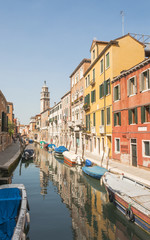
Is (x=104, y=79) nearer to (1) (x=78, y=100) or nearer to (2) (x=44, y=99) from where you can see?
(1) (x=78, y=100)

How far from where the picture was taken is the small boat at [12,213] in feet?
20.7

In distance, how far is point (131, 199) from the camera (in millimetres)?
8320

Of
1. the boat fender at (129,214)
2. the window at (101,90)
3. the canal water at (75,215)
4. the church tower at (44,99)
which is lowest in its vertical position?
the canal water at (75,215)

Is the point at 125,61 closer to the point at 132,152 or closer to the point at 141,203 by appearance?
the point at 132,152

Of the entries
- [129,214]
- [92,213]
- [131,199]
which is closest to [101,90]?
[92,213]

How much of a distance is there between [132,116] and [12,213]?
41.2 ft

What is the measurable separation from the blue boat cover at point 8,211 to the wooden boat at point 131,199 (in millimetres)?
4632

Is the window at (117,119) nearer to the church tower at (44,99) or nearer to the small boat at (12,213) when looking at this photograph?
the small boat at (12,213)

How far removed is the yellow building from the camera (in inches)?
779

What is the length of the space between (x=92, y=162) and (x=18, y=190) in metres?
11.2

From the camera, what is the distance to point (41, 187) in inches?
564

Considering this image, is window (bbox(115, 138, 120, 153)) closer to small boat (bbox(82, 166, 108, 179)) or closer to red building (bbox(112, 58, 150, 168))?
red building (bbox(112, 58, 150, 168))

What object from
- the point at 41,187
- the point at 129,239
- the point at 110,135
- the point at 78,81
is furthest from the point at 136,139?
the point at 78,81

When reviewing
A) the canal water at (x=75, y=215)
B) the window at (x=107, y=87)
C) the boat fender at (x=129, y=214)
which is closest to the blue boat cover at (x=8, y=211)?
the canal water at (x=75, y=215)
